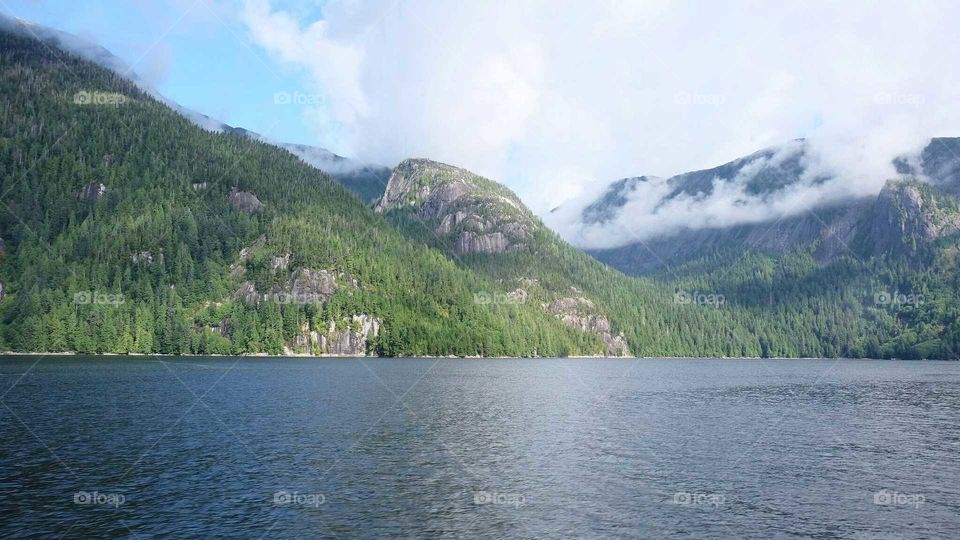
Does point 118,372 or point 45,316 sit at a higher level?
point 45,316

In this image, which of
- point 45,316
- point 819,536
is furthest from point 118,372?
point 819,536

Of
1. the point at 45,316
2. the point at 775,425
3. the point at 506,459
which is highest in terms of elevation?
the point at 45,316

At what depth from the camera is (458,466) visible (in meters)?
53.9

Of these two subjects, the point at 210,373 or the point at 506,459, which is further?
the point at 210,373

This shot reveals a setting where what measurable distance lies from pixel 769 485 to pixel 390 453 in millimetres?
32031

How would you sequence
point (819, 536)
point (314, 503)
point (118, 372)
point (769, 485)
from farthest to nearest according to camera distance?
point (118, 372), point (769, 485), point (314, 503), point (819, 536)

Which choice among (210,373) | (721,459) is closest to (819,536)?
(721,459)

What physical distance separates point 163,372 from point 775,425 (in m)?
121

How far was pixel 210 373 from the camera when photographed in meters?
141

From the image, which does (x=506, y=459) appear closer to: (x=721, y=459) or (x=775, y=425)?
(x=721, y=459)

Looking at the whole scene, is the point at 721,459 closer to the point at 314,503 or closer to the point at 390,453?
the point at 390,453

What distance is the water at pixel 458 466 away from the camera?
38344 millimetres

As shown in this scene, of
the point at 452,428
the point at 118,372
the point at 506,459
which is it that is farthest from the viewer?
the point at 118,372

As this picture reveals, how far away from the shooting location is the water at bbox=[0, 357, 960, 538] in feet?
126
